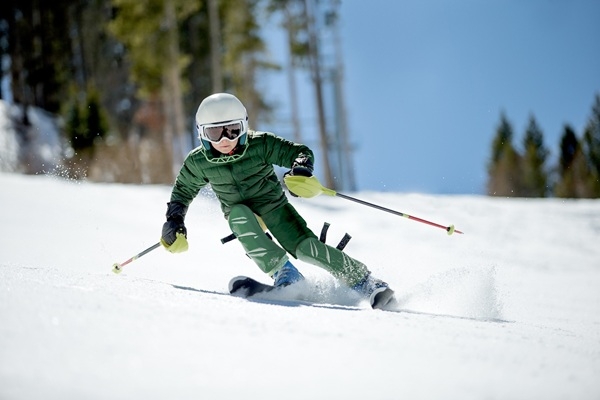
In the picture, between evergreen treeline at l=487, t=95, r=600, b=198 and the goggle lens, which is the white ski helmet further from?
evergreen treeline at l=487, t=95, r=600, b=198

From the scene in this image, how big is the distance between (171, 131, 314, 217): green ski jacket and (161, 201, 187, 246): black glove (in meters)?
0.19

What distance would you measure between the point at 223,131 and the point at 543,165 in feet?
96.8

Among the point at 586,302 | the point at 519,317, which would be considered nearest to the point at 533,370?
the point at 519,317

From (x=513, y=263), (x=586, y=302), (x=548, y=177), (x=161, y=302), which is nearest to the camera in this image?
(x=161, y=302)

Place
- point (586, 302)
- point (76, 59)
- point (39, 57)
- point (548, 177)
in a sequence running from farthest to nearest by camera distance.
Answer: point (76, 59)
point (548, 177)
point (39, 57)
point (586, 302)

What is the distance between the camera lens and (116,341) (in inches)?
80.7

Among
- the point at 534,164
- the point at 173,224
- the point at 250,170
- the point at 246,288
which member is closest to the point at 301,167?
the point at 250,170

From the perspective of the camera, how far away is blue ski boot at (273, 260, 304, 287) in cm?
399

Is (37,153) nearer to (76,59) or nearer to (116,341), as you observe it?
(76,59)

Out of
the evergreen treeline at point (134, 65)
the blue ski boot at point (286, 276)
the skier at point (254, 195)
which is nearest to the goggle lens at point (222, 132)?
the skier at point (254, 195)

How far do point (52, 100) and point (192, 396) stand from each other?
89.7ft

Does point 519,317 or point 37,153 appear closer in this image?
point 519,317

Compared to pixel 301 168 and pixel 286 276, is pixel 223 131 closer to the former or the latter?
pixel 301 168

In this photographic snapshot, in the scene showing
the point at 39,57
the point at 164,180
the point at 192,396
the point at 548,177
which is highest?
the point at 39,57
